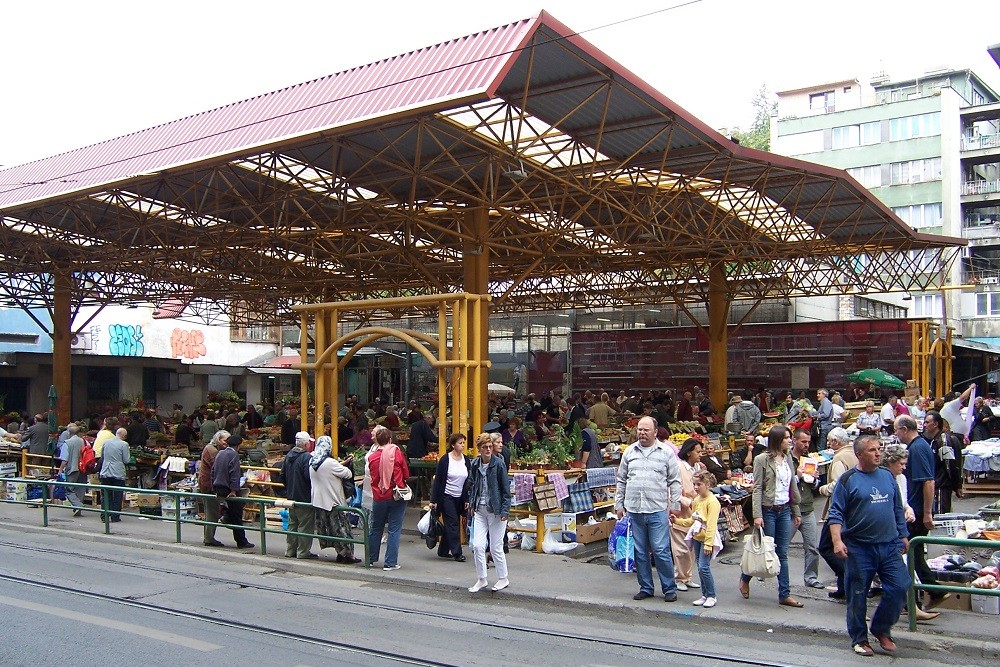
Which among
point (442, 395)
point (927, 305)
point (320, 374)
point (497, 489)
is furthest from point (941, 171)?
point (497, 489)

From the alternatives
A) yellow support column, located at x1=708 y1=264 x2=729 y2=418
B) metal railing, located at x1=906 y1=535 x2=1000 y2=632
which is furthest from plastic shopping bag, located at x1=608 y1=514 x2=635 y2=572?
yellow support column, located at x1=708 y1=264 x2=729 y2=418

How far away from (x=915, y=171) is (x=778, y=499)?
4892 centimetres

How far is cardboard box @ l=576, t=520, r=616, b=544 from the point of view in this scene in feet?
40.4

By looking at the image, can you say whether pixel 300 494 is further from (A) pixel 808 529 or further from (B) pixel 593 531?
(A) pixel 808 529

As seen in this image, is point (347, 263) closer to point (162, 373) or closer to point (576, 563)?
point (162, 373)

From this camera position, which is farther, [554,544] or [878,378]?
[878,378]

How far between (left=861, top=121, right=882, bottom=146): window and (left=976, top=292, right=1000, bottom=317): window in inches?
445

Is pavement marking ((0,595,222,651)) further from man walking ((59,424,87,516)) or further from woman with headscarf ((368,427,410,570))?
man walking ((59,424,87,516))

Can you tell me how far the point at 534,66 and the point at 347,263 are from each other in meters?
17.2

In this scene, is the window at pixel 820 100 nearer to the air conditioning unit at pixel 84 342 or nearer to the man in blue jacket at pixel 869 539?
the air conditioning unit at pixel 84 342

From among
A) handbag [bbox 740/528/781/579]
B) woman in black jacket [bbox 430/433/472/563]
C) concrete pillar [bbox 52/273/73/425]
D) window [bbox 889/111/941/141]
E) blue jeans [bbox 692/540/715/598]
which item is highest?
window [bbox 889/111/941/141]

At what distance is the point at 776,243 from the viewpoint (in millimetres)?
27000

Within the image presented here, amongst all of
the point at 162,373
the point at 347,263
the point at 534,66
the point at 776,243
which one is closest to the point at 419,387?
the point at 162,373

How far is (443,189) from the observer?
2044 centimetres
